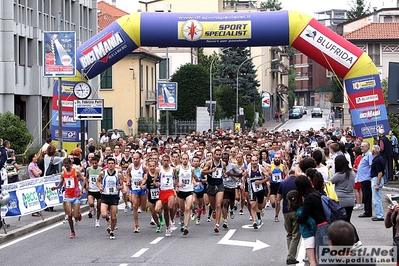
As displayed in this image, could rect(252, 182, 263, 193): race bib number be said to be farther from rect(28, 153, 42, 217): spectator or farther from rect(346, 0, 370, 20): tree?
rect(346, 0, 370, 20): tree

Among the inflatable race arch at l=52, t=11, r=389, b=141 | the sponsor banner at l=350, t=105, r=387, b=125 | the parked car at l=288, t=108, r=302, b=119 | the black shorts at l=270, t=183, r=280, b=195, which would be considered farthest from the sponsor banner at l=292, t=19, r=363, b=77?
the parked car at l=288, t=108, r=302, b=119

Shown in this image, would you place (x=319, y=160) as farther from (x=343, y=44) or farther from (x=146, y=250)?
(x=343, y=44)

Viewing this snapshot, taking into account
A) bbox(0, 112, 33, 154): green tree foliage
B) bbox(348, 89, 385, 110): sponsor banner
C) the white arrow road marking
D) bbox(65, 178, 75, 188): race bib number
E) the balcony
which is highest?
the balcony

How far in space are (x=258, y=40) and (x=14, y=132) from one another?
10439 mm

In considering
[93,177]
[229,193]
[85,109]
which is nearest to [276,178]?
[229,193]

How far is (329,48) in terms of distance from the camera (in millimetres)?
23906

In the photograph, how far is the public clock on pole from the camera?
25.1m

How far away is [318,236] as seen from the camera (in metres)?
10.9

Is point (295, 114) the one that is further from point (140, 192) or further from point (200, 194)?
point (140, 192)

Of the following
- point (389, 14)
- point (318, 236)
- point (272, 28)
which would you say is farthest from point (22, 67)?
point (389, 14)

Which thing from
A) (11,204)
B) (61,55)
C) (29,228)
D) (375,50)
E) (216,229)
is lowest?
(29,228)

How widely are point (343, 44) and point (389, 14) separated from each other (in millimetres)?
56070

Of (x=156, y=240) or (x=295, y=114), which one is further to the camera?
(x=295, y=114)

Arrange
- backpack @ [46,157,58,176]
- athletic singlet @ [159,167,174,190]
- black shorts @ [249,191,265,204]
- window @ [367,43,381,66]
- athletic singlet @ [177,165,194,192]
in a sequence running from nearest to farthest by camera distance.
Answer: athletic singlet @ [159,167,174,190] → athletic singlet @ [177,165,194,192] → black shorts @ [249,191,265,204] → backpack @ [46,157,58,176] → window @ [367,43,381,66]
